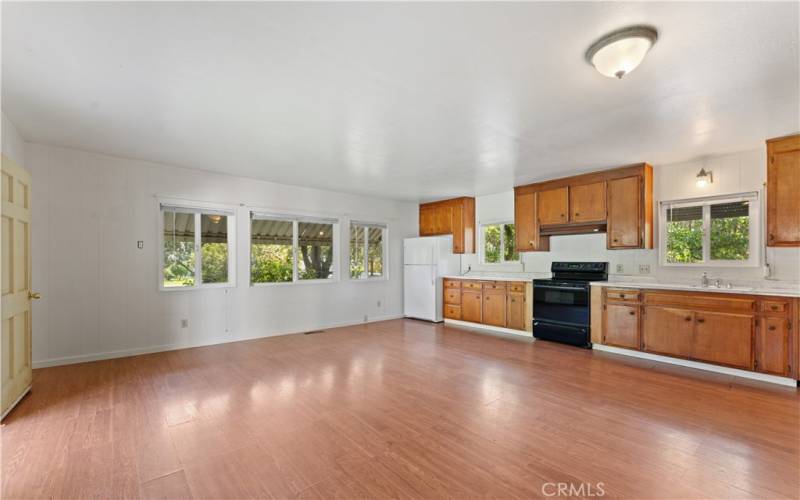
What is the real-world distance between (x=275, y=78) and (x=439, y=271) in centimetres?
491

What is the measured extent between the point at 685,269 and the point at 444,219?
12.9 ft

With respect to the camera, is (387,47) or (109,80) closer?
(387,47)

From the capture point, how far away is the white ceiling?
5.87ft

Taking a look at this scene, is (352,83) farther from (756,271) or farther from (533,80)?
(756,271)

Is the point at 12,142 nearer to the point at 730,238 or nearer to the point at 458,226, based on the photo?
the point at 458,226

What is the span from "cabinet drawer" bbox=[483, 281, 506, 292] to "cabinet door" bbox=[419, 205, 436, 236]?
1816 mm

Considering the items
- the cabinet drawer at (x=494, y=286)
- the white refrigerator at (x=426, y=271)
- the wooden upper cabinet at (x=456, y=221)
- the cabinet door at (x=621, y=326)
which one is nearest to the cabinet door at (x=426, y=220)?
the wooden upper cabinet at (x=456, y=221)

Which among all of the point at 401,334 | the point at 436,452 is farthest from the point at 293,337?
the point at 436,452

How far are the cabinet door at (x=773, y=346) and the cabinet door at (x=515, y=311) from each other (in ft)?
8.56

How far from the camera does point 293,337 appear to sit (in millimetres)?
5422

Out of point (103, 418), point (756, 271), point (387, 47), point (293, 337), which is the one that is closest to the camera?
point (387, 47)

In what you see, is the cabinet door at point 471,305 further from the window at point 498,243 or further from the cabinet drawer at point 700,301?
the cabinet drawer at point 700,301

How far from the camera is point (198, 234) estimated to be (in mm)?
4941

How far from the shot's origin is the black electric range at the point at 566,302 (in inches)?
190
